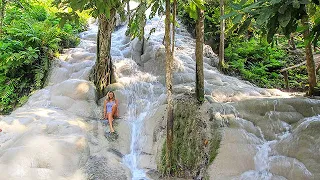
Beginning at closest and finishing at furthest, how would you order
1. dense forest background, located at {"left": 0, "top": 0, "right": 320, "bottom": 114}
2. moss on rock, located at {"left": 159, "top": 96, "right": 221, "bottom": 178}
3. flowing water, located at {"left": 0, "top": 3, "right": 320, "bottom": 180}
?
flowing water, located at {"left": 0, "top": 3, "right": 320, "bottom": 180} < moss on rock, located at {"left": 159, "top": 96, "right": 221, "bottom": 178} < dense forest background, located at {"left": 0, "top": 0, "right": 320, "bottom": 114}

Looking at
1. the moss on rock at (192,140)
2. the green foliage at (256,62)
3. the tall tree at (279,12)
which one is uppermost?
the tall tree at (279,12)

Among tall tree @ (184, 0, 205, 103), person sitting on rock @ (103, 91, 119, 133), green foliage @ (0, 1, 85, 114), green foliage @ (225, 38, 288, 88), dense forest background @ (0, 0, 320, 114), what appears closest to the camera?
tall tree @ (184, 0, 205, 103)

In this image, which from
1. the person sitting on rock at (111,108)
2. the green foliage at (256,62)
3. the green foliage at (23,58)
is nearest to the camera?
the person sitting on rock at (111,108)

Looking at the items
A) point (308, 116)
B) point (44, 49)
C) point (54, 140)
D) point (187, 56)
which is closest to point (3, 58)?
point (44, 49)

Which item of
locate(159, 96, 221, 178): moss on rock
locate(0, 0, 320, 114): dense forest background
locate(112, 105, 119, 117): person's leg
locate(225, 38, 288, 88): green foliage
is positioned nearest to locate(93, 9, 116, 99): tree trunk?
locate(0, 0, 320, 114): dense forest background

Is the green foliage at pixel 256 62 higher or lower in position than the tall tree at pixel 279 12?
lower

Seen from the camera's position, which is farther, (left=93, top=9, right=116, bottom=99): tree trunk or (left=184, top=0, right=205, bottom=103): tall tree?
(left=93, top=9, right=116, bottom=99): tree trunk

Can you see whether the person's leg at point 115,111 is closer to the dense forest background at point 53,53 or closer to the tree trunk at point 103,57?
the tree trunk at point 103,57

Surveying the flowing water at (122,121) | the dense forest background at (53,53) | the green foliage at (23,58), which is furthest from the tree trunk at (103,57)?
the green foliage at (23,58)

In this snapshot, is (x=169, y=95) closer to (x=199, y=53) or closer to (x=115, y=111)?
(x=199, y=53)

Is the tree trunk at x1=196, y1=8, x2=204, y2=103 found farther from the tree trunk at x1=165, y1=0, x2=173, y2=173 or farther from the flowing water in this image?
the tree trunk at x1=165, y1=0, x2=173, y2=173

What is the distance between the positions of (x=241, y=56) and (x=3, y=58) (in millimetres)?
8223

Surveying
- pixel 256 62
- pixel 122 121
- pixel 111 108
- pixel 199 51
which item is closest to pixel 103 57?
pixel 111 108

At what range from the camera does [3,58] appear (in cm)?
856
